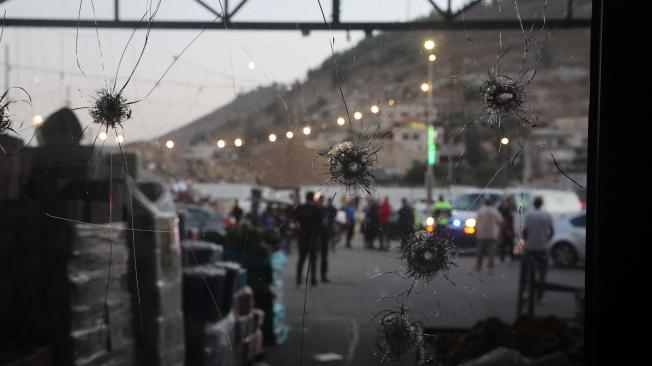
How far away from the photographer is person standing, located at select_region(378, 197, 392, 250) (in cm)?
111

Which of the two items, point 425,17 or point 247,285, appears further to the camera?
point 247,285

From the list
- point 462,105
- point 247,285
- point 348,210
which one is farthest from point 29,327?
point 462,105

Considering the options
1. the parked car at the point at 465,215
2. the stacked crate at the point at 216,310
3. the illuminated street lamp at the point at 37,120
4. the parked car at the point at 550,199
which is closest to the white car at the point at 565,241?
the parked car at the point at 550,199

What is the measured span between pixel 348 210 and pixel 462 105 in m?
0.29

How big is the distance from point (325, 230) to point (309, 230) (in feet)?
0.12

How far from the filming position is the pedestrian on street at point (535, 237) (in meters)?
1.30

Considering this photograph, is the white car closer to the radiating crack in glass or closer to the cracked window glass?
the cracked window glass

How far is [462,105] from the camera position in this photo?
43.6 inches

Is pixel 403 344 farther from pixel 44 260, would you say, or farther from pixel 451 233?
pixel 44 260

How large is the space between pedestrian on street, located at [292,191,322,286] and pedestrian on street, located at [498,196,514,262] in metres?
0.38

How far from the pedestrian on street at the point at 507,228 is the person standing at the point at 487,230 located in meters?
0.02

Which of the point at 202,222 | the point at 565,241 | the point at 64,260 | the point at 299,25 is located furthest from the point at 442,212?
the point at 64,260

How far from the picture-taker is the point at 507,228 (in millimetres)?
1264

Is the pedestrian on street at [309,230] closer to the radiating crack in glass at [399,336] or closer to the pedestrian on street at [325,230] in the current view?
the pedestrian on street at [325,230]
